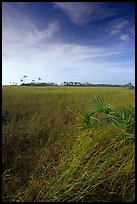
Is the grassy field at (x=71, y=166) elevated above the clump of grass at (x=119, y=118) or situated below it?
below

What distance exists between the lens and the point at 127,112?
3732mm

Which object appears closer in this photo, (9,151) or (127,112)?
(127,112)

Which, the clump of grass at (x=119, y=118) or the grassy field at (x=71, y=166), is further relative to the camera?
the clump of grass at (x=119, y=118)

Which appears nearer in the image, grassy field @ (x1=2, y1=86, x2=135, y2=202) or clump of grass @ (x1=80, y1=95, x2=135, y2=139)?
grassy field @ (x1=2, y1=86, x2=135, y2=202)

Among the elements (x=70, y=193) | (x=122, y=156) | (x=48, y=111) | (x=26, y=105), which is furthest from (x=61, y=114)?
(x=70, y=193)

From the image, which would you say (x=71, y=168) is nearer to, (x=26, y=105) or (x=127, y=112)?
(x=127, y=112)

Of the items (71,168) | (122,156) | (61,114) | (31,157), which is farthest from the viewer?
(61,114)

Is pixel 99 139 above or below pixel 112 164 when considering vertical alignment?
above

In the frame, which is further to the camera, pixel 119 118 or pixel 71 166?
pixel 119 118

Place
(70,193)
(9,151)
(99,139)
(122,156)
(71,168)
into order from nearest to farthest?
(70,193), (71,168), (122,156), (99,139), (9,151)

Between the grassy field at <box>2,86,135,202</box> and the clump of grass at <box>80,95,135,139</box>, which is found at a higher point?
the clump of grass at <box>80,95,135,139</box>

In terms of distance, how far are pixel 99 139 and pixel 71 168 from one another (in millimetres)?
818

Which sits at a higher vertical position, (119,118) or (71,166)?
(119,118)

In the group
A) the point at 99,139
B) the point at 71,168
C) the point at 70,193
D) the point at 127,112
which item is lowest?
the point at 70,193
